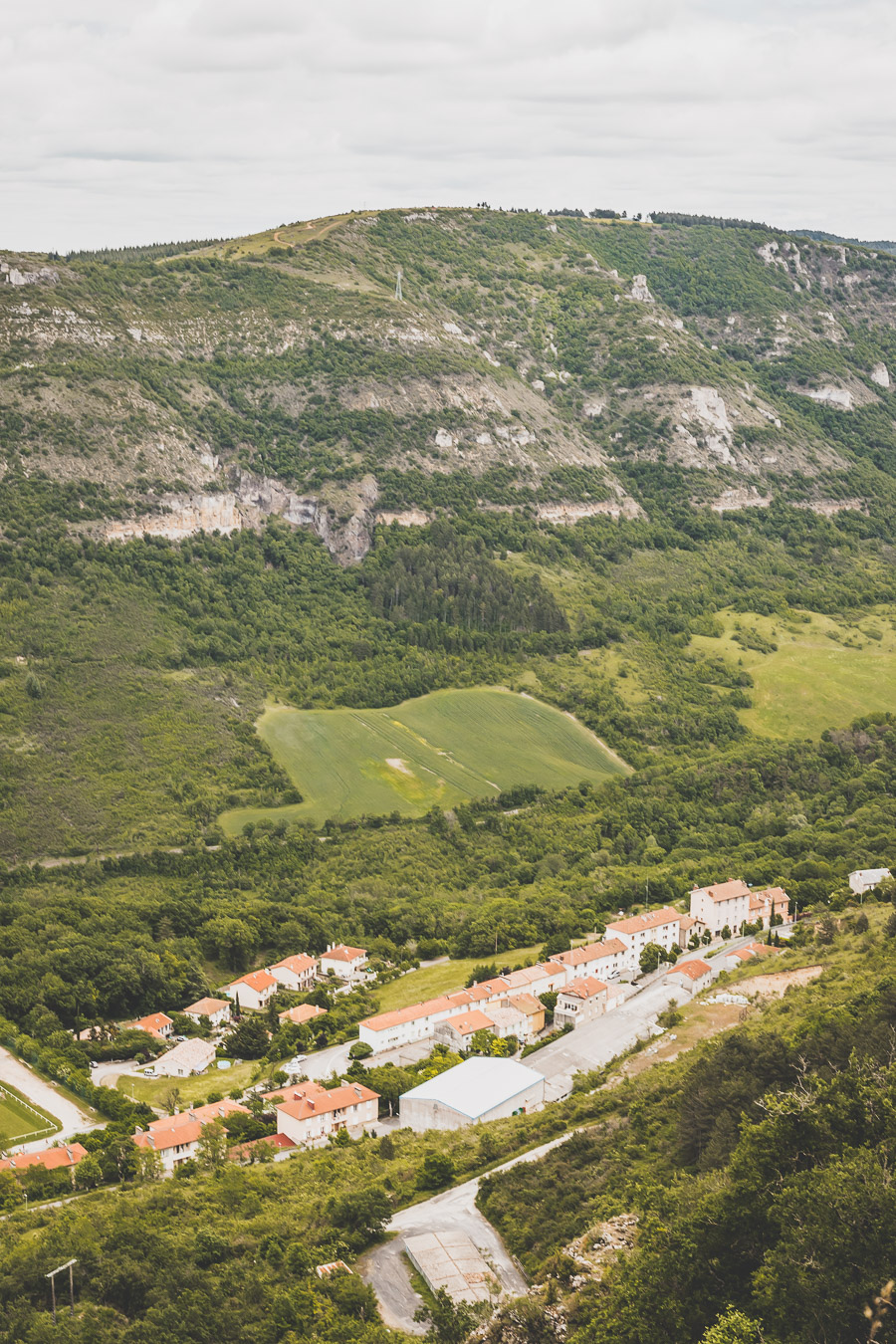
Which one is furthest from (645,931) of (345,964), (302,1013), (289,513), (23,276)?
(23,276)

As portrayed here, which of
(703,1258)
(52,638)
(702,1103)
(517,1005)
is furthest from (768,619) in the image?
(703,1258)

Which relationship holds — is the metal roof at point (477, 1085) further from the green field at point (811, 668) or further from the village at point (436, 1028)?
the green field at point (811, 668)

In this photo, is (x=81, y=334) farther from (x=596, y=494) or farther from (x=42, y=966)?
(x=42, y=966)

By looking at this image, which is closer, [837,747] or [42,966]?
[42,966]

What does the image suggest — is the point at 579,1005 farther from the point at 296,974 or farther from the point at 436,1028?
the point at 296,974

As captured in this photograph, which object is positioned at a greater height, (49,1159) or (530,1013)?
(530,1013)

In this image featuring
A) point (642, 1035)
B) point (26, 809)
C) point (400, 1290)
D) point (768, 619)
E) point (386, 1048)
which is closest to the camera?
point (400, 1290)

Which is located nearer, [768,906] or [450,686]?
[768,906]
